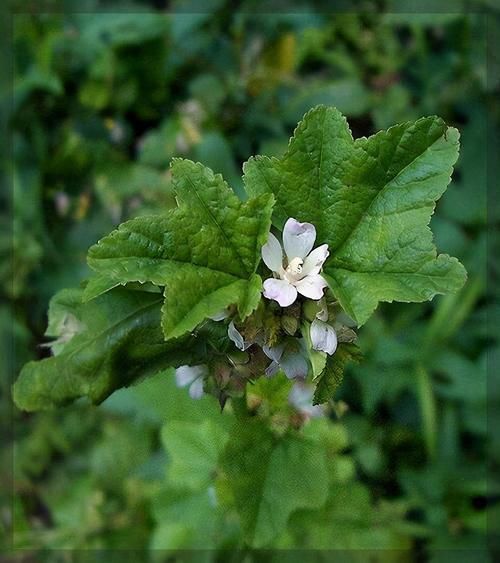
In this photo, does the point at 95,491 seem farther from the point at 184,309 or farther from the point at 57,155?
the point at 184,309

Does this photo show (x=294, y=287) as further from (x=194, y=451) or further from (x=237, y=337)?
(x=194, y=451)

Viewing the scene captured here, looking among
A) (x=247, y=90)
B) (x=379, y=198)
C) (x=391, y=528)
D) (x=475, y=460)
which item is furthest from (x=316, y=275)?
(x=247, y=90)

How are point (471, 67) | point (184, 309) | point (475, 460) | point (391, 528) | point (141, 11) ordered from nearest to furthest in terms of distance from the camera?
point (184, 309) → point (391, 528) → point (475, 460) → point (471, 67) → point (141, 11)

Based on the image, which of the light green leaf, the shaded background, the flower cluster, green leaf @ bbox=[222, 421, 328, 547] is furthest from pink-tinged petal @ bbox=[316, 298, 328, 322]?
the shaded background

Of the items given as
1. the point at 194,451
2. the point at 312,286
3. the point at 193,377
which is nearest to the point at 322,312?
the point at 312,286

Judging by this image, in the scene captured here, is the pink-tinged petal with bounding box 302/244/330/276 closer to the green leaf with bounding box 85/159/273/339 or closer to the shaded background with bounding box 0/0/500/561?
the green leaf with bounding box 85/159/273/339

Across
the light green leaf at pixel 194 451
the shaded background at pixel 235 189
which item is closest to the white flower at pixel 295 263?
the light green leaf at pixel 194 451

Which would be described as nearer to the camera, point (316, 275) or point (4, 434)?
point (316, 275)

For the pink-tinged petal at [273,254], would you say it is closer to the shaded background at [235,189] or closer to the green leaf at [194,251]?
the green leaf at [194,251]
